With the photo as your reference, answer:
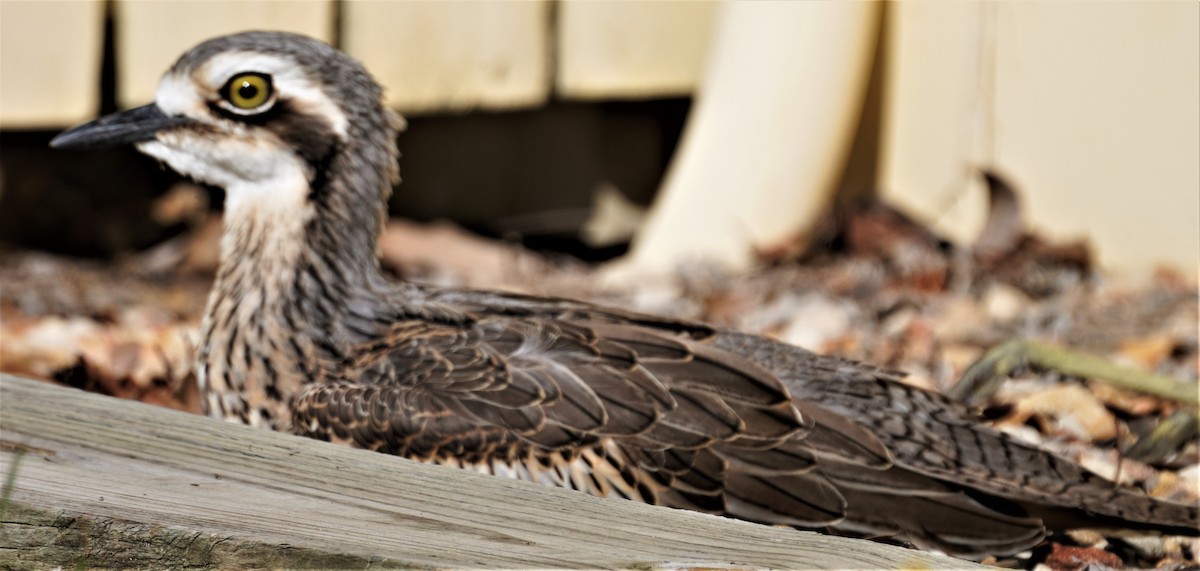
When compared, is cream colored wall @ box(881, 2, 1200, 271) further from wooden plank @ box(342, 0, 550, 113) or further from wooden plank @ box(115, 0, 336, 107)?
wooden plank @ box(115, 0, 336, 107)

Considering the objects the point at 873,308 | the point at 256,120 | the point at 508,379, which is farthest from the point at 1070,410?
the point at 256,120

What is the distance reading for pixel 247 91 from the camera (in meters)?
2.78

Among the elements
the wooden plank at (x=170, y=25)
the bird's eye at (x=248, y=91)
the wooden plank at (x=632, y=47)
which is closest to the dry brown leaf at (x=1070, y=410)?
the bird's eye at (x=248, y=91)

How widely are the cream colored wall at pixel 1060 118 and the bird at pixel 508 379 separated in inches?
93.7

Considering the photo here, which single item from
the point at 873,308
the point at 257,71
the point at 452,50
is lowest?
the point at 873,308

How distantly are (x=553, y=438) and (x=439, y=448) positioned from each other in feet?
0.67

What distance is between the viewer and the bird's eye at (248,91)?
9.11 feet

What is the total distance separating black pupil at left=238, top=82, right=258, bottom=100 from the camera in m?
2.78

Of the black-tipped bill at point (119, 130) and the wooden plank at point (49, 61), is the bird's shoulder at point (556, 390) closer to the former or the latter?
the black-tipped bill at point (119, 130)

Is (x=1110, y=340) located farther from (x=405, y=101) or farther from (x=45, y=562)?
(x=45, y=562)

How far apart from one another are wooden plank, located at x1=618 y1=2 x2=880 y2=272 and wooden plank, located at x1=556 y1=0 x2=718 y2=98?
43 cm

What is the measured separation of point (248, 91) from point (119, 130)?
0.28 meters

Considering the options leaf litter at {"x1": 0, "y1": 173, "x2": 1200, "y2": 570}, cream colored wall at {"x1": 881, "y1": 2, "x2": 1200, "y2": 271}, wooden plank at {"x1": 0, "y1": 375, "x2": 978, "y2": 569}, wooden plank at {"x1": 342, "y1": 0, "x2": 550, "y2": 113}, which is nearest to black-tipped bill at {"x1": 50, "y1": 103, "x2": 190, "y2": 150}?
leaf litter at {"x1": 0, "y1": 173, "x2": 1200, "y2": 570}

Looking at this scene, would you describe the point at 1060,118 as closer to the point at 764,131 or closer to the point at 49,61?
the point at 764,131
